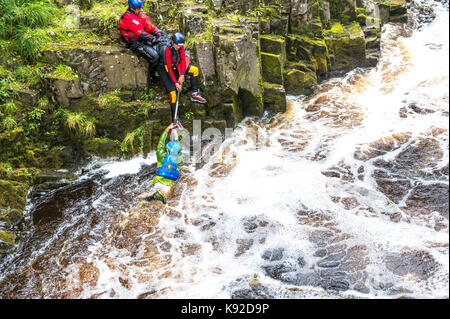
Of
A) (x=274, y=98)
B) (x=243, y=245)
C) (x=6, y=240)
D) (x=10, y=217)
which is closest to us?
(x=243, y=245)

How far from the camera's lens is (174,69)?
26.5 feet

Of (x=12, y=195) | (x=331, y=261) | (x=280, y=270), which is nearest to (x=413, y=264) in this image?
(x=331, y=261)

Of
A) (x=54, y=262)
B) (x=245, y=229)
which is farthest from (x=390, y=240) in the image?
(x=54, y=262)

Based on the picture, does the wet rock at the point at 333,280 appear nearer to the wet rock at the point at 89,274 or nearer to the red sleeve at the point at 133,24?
the wet rock at the point at 89,274

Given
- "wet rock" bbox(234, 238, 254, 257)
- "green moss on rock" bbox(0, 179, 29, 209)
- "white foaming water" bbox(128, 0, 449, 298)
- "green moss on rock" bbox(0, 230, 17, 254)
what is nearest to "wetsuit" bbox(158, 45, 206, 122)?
"white foaming water" bbox(128, 0, 449, 298)

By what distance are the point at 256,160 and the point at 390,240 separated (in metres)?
3.19

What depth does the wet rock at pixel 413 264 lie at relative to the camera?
515 centimetres

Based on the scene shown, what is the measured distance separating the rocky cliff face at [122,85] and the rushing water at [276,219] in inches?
19.7

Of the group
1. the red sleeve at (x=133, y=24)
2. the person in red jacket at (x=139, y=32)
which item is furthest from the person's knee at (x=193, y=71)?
the red sleeve at (x=133, y=24)

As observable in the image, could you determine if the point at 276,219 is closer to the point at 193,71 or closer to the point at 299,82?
the point at 193,71

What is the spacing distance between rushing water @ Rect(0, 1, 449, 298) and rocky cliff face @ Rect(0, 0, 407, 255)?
0.50 metres

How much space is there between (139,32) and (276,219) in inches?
185

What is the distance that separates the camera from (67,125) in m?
7.94

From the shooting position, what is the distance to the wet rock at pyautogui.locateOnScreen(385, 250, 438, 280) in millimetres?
5152
